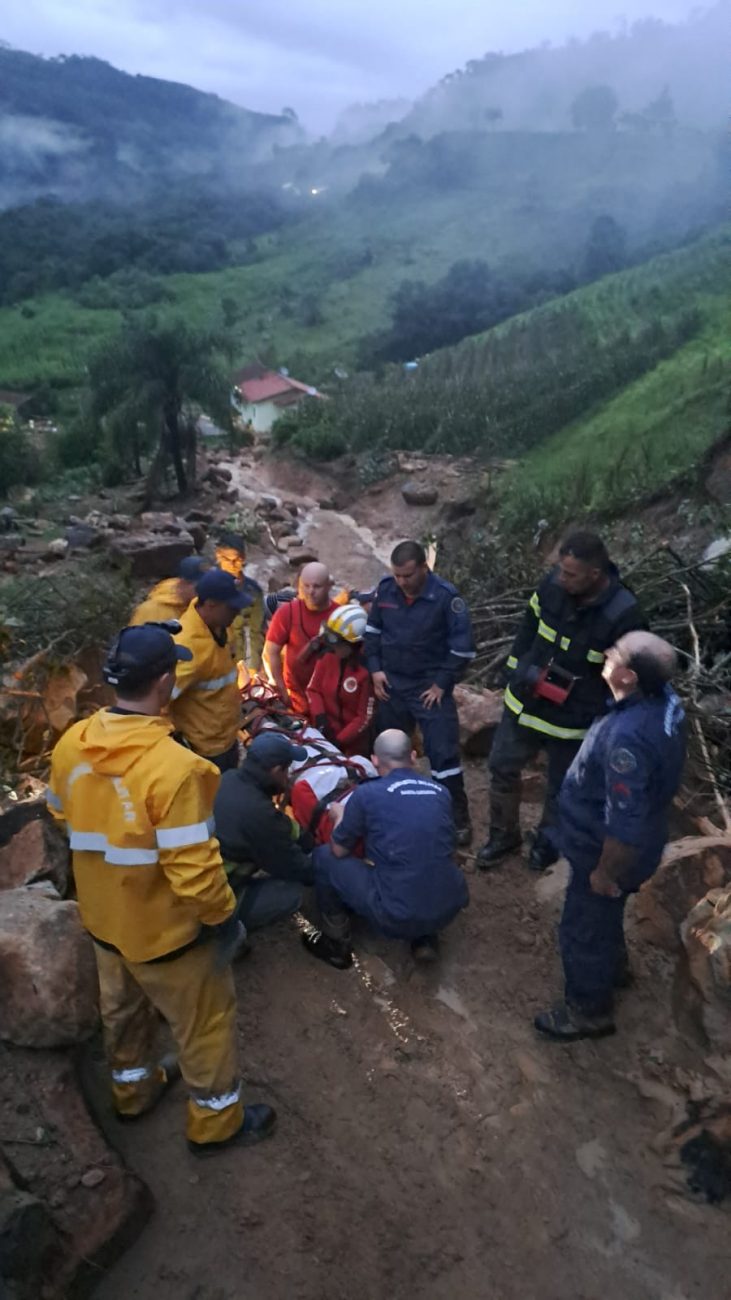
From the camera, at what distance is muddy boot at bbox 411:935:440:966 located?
3.64 meters

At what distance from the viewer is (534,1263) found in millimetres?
2518

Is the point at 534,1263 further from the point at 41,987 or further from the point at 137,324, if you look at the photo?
the point at 137,324

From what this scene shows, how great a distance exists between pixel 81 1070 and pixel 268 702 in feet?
8.36

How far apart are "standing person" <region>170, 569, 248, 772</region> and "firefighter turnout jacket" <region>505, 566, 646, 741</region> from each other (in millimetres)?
1375

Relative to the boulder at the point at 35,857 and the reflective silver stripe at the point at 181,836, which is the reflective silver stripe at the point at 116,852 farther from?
the boulder at the point at 35,857

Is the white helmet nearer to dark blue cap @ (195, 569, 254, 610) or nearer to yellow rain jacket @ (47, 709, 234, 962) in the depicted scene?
dark blue cap @ (195, 569, 254, 610)

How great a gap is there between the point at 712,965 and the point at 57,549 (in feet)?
31.8

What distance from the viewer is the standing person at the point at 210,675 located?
3.79m

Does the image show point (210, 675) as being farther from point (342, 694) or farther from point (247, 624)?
point (247, 624)

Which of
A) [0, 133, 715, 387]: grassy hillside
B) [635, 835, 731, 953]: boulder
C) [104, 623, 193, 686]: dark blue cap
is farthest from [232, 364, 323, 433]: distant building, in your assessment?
[104, 623, 193, 686]: dark blue cap

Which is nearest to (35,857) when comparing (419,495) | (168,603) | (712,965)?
(168,603)

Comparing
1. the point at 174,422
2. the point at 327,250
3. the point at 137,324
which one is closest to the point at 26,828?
the point at 174,422

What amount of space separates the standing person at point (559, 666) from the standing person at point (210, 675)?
4.52 ft

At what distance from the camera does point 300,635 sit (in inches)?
196
